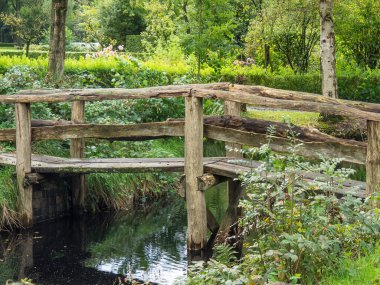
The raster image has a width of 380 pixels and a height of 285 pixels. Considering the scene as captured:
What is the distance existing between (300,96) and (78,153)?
4.43m

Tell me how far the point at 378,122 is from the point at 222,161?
9.71 feet

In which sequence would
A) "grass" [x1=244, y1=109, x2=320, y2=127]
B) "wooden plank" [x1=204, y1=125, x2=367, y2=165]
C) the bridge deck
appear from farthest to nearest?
1. "grass" [x1=244, y1=109, x2=320, y2=127]
2. the bridge deck
3. "wooden plank" [x1=204, y1=125, x2=367, y2=165]

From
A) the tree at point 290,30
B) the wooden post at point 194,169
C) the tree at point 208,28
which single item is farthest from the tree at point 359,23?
the wooden post at point 194,169

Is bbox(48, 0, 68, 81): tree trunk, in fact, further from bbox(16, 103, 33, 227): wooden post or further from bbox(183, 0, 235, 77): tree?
bbox(16, 103, 33, 227): wooden post

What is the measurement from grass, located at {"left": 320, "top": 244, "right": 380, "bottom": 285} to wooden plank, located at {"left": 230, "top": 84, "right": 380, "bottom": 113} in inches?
99.0

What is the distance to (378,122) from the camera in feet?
22.7

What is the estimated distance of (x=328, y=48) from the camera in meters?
16.1

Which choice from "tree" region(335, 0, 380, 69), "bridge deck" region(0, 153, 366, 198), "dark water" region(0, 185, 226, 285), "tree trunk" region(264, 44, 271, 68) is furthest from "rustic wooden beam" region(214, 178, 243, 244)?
"tree trunk" region(264, 44, 271, 68)

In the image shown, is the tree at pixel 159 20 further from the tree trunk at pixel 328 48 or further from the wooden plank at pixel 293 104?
the wooden plank at pixel 293 104

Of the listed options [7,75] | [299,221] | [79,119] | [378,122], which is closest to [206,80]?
[7,75]

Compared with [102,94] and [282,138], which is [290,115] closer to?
[102,94]

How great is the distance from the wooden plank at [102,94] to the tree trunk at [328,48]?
294 inches

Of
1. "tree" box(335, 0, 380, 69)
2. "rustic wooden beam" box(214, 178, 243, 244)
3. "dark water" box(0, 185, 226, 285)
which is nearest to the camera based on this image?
"dark water" box(0, 185, 226, 285)

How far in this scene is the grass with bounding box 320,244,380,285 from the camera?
5.05m
